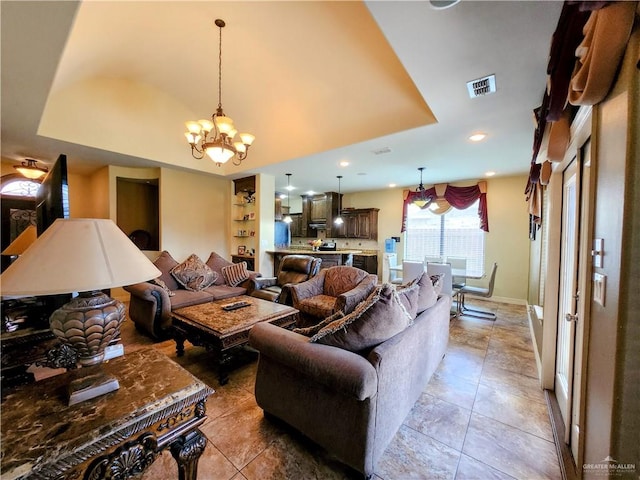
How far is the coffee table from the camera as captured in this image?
2.24 meters

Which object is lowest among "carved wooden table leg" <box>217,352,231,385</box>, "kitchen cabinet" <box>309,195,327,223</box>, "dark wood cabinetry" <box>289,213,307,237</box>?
"carved wooden table leg" <box>217,352,231,385</box>

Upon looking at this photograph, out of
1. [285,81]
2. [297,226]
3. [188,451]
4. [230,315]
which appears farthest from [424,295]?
[297,226]

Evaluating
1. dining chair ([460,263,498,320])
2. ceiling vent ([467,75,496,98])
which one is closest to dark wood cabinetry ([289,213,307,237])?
dining chair ([460,263,498,320])

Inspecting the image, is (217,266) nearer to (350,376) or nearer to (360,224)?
(350,376)

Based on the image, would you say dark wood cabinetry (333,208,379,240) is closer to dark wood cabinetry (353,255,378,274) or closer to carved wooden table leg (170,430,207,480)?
dark wood cabinetry (353,255,378,274)

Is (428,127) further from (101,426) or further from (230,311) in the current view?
(101,426)

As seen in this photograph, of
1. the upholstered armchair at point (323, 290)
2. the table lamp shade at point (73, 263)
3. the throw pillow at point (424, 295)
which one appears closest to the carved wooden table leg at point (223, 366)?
the upholstered armchair at point (323, 290)

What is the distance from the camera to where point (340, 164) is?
4742 mm

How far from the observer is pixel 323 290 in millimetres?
3936

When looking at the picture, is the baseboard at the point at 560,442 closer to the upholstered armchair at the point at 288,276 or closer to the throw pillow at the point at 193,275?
the upholstered armchair at the point at 288,276

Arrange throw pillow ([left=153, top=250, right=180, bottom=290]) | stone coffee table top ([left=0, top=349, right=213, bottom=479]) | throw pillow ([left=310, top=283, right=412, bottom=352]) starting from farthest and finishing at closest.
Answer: throw pillow ([left=153, top=250, right=180, bottom=290]), throw pillow ([left=310, top=283, right=412, bottom=352]), stone coffee table top ([left=0, top=349, right=213, bottom=479])

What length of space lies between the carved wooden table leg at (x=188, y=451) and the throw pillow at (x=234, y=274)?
3.30 metres

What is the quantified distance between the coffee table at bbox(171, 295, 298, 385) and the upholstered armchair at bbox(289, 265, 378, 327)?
51 centimetres

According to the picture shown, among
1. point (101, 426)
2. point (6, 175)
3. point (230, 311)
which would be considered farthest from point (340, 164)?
point (6, 175)
